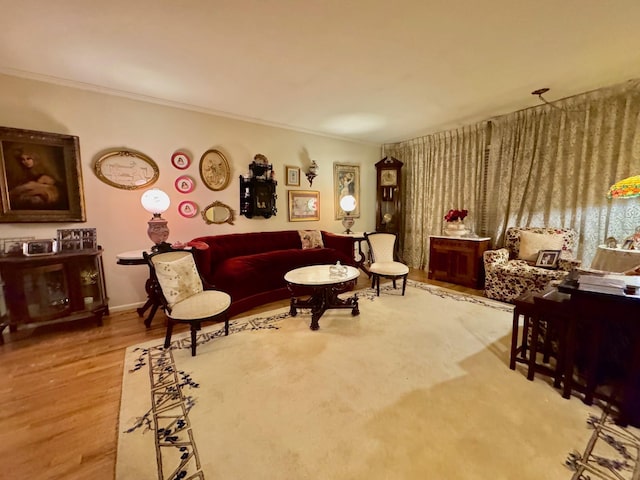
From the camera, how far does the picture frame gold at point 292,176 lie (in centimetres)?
470

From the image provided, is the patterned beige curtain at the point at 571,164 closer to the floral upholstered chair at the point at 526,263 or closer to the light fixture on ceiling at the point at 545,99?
the light fixture on ceiling at the point at 545,99

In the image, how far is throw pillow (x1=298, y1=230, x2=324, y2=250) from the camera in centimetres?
468

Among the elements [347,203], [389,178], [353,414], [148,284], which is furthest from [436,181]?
[148,284]

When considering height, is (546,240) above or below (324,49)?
below

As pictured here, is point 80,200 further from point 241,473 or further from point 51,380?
point 241,473

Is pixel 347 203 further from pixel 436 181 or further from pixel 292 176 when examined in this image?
pixel 436 181

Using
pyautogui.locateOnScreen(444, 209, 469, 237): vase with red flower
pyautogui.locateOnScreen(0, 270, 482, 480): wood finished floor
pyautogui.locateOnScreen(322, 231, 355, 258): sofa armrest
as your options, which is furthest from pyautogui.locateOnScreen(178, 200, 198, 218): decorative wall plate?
pyautogui.locateOnScreen(444, 209, 469, 237): vase with red flower

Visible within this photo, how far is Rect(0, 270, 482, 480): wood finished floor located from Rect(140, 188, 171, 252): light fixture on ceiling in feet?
3.05

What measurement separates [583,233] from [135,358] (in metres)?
5.37

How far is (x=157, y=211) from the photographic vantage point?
3.00 meters

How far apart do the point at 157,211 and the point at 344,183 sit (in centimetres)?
360

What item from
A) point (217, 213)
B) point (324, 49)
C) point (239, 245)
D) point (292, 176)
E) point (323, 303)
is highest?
point (324, 49)

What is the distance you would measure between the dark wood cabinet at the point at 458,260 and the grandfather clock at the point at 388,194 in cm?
119

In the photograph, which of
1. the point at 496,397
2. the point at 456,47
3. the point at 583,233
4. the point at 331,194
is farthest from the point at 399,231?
the point at 496,397
